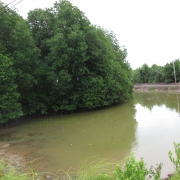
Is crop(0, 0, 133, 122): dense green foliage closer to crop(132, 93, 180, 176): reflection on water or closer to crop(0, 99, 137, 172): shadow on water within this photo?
crop(0, 99, 137, 172): shadow on water

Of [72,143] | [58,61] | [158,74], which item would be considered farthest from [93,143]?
[158,74]

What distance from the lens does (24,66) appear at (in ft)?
44.3

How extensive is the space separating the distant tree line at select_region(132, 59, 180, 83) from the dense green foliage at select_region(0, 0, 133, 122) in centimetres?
2017

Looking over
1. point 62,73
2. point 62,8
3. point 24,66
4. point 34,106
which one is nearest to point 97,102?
point 62,73

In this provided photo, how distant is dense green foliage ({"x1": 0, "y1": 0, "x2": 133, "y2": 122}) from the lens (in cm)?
1335

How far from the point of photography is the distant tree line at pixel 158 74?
112 ft

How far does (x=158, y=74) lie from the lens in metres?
39.9

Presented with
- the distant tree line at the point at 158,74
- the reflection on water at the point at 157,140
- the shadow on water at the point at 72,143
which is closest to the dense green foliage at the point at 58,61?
the shadow on water at the point at 72,143

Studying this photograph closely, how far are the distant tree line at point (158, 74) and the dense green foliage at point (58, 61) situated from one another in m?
20.2

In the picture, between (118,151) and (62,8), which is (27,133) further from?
(62,8)

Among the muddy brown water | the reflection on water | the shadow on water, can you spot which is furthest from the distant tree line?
the shadow on water

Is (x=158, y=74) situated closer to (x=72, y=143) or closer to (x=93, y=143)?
(x=93, y=143)

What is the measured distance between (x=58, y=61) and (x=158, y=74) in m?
29.9

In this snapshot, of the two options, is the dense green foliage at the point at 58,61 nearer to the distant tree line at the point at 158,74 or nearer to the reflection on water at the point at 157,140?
Answer: the reflection on water at the point at 157,140
